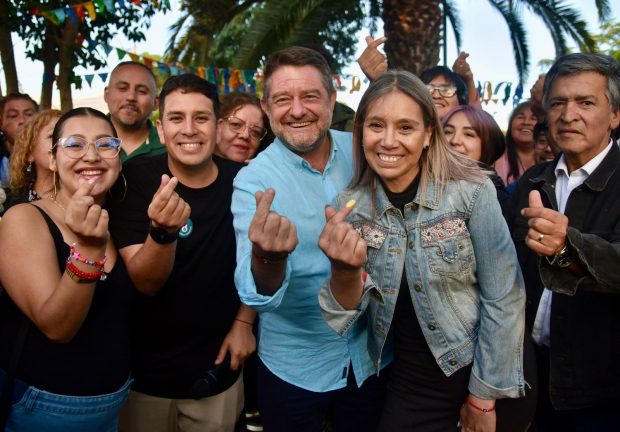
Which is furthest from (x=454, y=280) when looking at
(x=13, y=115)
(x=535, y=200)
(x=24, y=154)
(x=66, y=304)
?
(x=13, y=115)

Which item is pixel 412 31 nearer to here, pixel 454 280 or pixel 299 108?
pixel 299 108

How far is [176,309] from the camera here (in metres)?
2.64

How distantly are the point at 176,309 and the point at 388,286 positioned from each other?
1.08 m

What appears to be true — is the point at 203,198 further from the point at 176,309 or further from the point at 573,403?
the point at 573,403

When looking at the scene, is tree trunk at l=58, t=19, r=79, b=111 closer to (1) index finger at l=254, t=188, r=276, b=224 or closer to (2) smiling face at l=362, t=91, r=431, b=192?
(2) smiling face at l=362, t=91, r=431, b=192

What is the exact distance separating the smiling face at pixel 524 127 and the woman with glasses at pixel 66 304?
3.63 metres

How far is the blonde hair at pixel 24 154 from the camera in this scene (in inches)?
116

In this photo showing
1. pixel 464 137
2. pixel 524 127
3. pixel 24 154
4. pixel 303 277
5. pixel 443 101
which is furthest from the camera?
pixel 524 127

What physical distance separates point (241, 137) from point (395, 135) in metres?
1.74

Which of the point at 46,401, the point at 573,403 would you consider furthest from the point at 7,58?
the point at 573,403

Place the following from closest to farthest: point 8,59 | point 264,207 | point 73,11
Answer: point 264,207
point 73,11
point 8,59

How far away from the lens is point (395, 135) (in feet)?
7.34

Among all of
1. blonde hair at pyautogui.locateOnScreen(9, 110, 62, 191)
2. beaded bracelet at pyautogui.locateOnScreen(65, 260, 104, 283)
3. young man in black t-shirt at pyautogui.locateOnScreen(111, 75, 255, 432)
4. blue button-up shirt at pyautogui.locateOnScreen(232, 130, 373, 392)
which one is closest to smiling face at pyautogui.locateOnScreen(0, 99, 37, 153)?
blonde hair at pyautogui.locateOnScreen(9, 110, 62, 191)

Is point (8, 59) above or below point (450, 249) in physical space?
above
